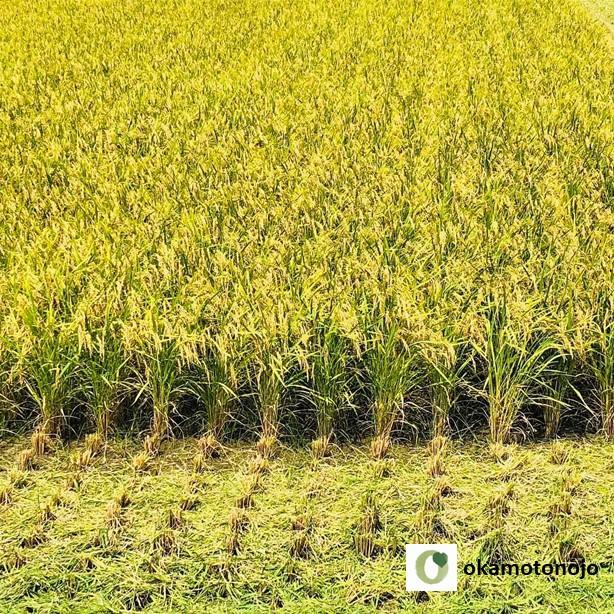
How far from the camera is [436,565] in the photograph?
191cm

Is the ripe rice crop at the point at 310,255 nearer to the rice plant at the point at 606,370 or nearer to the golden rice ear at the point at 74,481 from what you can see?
the rice plant at the point at 606,370

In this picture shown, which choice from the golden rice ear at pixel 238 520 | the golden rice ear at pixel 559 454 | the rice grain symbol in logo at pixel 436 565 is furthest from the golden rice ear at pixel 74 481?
the golden rice ear at pixel 559 454

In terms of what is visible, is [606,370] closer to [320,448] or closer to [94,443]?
[320,448]

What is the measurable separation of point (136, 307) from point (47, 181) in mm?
1767

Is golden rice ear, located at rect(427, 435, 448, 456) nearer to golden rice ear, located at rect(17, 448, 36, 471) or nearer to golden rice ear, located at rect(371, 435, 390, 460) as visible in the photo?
golden rice ear, located at rect(371, 435, 390, 460)

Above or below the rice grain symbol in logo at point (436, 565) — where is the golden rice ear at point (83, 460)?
below

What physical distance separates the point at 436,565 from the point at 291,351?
792 mm

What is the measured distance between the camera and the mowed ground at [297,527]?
1.84 metres

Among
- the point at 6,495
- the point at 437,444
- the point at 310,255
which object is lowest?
the point at 6,495

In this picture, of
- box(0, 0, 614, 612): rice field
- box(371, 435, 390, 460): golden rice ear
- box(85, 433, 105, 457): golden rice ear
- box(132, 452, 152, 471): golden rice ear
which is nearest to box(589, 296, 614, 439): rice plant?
box(0, 0, 614, 612): rice field

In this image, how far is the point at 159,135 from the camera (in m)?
4.59

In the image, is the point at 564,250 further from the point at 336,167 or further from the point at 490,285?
the point at 336,167

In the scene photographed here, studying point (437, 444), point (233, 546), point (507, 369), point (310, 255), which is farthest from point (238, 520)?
point (310, 255)

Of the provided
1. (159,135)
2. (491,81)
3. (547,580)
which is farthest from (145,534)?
(491,81)
